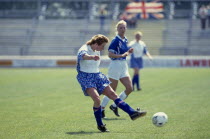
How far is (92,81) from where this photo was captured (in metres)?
9.88

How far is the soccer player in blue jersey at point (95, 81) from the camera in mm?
9766

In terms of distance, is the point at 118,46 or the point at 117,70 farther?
the point at 117,70

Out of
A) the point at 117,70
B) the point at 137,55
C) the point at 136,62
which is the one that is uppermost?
the point at 117,70

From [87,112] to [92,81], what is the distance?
111 inches

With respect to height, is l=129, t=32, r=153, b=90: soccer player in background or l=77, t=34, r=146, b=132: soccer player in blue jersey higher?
l=77, t=34, r=146, b=132: soccer player in blue jersey

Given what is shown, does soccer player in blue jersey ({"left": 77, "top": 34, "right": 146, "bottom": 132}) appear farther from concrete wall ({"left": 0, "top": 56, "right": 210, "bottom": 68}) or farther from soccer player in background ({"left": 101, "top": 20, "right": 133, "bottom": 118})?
concrete wall ({"left": 0, "top": 56, "right": 210, "bottom": 68})

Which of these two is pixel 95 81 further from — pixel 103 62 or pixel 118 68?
pixel 103 62

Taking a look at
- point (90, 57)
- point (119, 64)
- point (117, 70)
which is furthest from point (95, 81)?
point (119, 64)

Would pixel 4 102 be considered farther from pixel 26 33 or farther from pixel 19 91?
pixel 26 33

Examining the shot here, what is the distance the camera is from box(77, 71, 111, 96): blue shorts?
983 cm

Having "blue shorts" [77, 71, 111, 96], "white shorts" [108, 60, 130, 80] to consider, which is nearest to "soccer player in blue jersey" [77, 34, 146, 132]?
"blue shorts" [77, 71, 111, 96]

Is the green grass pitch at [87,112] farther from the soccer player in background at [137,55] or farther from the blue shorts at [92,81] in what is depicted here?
the blue shorts at [92,81]

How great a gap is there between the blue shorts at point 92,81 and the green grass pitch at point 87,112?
817mm

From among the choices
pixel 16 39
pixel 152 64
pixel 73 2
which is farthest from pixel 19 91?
pixel 73 2
